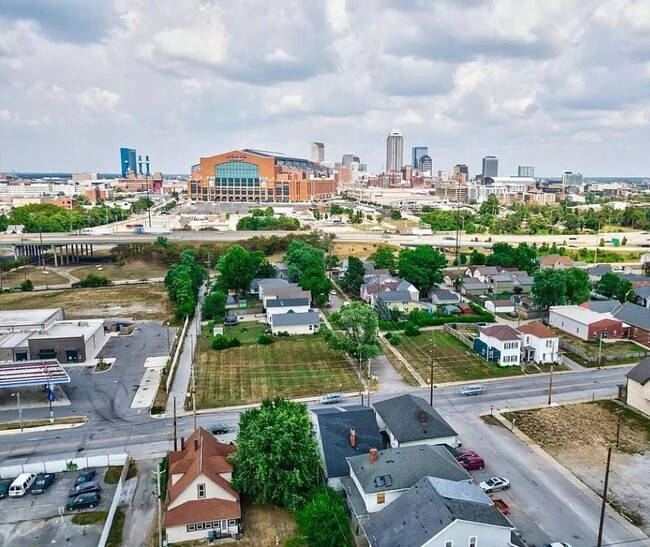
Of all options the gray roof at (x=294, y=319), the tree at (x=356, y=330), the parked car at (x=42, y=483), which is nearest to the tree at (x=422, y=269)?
the gray roof at (x=294, y=319)

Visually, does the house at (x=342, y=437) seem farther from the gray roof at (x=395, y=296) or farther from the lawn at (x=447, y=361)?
the gray roof at (x=395, y=296)

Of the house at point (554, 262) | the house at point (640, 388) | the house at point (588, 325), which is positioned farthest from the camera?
the house at point (554, 262)

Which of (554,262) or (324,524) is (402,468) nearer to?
(324,524)

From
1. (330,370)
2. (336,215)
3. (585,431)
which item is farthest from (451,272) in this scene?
(336,215)

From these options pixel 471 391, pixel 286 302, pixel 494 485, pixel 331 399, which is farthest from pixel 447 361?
pixel 286 302

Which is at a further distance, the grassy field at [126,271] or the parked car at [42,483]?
the grassy field at [126,271]

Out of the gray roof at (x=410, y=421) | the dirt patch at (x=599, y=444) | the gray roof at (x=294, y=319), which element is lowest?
the dirt patch at (x=599, y=444)

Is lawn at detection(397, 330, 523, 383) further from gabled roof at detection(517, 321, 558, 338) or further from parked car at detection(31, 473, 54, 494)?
parked car at detection(31, 473, 54, 494)

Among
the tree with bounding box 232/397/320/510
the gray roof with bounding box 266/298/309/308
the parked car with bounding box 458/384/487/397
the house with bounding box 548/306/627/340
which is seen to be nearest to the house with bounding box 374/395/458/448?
the tree with bounding box 232/397/320/510
